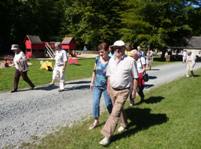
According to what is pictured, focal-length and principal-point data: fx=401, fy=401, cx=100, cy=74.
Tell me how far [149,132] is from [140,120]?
1.20 meters

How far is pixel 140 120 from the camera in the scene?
32.2 feet

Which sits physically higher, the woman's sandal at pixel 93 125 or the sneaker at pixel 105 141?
the sneaker at pixel 105 141

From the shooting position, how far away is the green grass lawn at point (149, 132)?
25.3 feet

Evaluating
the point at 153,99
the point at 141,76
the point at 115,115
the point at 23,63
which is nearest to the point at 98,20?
the point at 23,63

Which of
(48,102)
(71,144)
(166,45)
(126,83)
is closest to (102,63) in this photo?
(126,83)

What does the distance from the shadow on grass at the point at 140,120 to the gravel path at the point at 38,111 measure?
4.43 ft

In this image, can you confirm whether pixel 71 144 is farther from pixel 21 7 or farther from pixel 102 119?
pixel 21 7

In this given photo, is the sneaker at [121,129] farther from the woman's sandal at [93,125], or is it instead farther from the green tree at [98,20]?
the green tree at [98,20]

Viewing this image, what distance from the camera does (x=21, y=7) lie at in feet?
230

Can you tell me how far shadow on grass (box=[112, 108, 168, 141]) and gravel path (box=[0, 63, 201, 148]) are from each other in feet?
4.43

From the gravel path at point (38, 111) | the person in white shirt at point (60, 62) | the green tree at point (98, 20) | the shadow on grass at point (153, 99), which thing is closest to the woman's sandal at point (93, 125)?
the gravel path at point (38, 111)

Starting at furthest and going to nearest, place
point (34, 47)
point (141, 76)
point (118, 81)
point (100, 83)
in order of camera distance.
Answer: point (34, 47) < point (141, 76) < point (100, 83) < point (118, 81)

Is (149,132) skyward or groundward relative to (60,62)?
groundward

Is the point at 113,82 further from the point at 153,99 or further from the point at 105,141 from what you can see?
the point at 153,99
